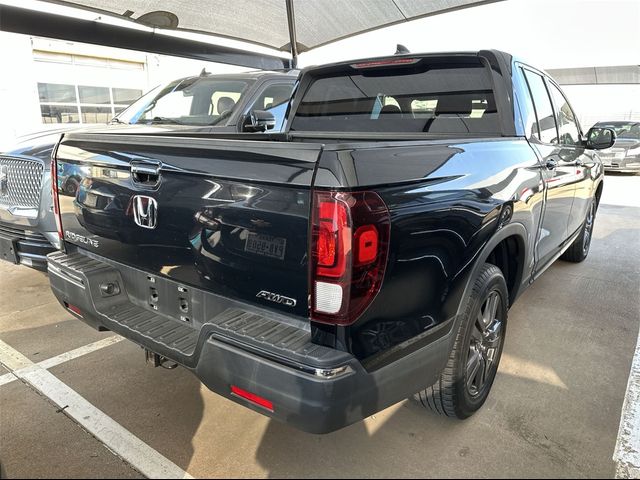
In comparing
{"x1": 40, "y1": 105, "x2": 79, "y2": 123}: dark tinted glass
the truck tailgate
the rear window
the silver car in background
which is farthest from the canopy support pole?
{"x1": 40, "y1": 105, "x2": 79, "y2": 123}: dark tinted glass

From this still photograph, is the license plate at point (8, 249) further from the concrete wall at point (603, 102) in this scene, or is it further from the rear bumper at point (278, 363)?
the concrete wall at point (603, 102)

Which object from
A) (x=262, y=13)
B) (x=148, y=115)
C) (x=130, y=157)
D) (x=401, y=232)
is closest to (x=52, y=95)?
(x=262, y=13)

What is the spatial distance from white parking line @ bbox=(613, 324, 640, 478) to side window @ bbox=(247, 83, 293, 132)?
3.90m

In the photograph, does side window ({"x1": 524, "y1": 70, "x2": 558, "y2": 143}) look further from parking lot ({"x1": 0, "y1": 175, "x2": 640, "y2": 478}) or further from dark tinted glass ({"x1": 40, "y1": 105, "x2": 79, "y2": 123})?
dark tinted glass ({"x1": 40, "y1": 105, "x2": 79, "y2": 123})

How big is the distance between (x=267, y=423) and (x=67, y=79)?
58.7ft

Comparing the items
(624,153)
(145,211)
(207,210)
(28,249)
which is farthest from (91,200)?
(624,153)

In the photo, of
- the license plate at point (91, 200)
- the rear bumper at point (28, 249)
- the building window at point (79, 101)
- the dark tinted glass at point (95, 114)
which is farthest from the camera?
the dark tinted glass at point (95, 114)

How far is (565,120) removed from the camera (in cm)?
406

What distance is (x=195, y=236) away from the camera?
190 cm

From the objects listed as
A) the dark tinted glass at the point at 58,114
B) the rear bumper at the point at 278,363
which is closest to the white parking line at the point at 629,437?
the rear bumper at the point at 278,363

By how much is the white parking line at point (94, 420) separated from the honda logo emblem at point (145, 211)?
42.5 inches

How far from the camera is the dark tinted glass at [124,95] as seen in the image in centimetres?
1802

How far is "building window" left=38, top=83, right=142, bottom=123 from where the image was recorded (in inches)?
632

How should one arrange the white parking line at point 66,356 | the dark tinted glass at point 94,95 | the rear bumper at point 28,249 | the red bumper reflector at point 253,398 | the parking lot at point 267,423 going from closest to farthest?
the red bumper reflector at point 253,398, the parking lot at point 267,423, the white parking line at point 66,356, the rear bumper at point 28,249, the dark tinted glass at point 94,95
